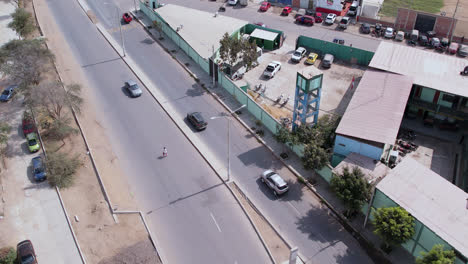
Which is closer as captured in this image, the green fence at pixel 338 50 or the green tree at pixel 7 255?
the green tree at pixel 7 255

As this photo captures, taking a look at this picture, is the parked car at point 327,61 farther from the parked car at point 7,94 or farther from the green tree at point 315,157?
the parked car at point 7,94

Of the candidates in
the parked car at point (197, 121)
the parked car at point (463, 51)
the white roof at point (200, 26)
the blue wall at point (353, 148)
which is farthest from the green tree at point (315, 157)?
the parked car at point (463, 51)

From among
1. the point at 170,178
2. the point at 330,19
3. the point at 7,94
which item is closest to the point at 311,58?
the point at 330,19

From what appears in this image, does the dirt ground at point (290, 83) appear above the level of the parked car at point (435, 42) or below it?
below

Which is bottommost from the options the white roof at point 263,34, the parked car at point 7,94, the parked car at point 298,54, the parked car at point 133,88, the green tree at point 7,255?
the green tree at point 7,255

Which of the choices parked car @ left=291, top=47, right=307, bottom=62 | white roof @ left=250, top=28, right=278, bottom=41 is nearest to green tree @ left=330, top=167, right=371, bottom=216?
parked car @ left=291, top=47, right=307, bottom=62

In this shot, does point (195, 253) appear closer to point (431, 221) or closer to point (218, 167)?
point (218, 167)

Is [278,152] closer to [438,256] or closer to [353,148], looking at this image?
[353,148]
